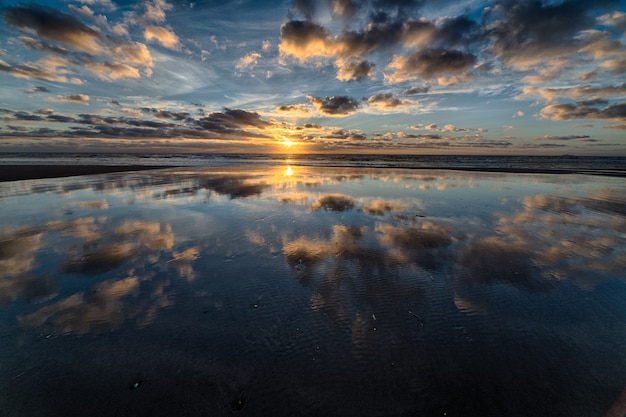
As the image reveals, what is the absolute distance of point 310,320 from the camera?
4.13 m

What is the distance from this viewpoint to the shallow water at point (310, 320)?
2877 millimetres

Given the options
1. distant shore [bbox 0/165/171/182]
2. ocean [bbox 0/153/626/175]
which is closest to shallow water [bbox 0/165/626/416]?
distant shore [bbox 0/165/171/182]

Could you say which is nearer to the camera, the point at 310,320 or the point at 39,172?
the point at 310,320

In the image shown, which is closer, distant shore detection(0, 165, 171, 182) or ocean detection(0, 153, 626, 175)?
distant shore detection(0, 165, 171, 182)

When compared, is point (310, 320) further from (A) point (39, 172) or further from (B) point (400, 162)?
(B) point (400, 162)

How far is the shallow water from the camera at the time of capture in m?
2.88

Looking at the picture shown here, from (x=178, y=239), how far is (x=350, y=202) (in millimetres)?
8110

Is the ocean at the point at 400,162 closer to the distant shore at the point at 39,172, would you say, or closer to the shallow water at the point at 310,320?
the distant shore at the point at 39,172

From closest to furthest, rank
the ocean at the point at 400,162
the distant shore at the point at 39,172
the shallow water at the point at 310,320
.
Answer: the shallow water at the point at 310,320 → the distant shore at the point at 39,172 → the ocean at the point at 400,162

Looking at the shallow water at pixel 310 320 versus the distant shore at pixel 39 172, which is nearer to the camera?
the shallow water at pixel 310 320

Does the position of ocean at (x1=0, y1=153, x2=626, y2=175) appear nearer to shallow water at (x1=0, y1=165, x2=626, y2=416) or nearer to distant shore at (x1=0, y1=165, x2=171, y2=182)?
distant shore at (x1=0, y1=165, x2=171, y2=182)

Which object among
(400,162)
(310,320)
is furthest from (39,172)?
(400,162)

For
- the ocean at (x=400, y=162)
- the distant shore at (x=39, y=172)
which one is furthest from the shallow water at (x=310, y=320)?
the ocean at (x=400, y=162)

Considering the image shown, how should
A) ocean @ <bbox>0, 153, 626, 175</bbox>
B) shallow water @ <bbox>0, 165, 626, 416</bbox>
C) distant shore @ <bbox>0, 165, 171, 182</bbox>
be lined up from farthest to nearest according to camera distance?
ocean @ <bbox>0, 153, 626, 175</bbox> < distant shore @ <bbox>0, 165, 171, 182</bbox> < shallow water @ <bbox>0, 165, 626, 416</bbox>
